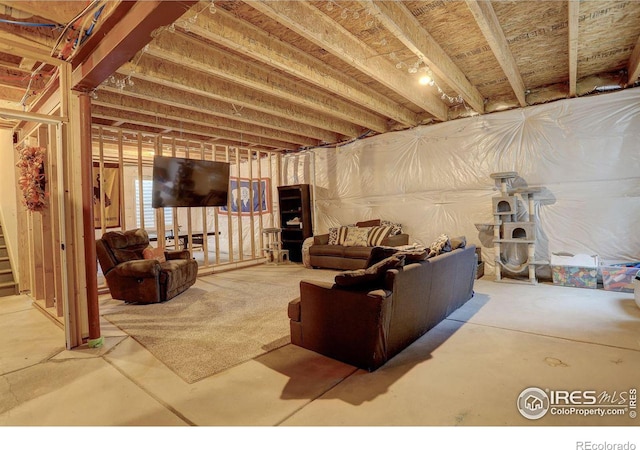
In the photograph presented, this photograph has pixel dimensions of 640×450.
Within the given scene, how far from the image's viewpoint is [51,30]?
2.79 meters

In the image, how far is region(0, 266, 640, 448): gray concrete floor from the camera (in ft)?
5.76

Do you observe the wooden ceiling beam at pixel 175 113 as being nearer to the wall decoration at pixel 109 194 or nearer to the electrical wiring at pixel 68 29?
the electrical wiring at pixel 68 29

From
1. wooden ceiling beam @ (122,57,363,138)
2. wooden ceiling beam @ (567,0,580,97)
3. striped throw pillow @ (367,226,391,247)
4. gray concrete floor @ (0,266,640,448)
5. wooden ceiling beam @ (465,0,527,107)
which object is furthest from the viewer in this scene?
striped throw pillow @ (367,226,391,247)

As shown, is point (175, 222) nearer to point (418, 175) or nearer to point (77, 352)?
point (77, 352)

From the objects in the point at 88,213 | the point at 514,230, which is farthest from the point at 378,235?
the point at 88,213

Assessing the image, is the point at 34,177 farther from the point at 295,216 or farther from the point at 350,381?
the point at 295,216

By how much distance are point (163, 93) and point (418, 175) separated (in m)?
4.24

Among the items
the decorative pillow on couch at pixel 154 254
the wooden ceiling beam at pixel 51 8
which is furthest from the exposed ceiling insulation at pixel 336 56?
the decorative pillow on couch at pixel 154 254

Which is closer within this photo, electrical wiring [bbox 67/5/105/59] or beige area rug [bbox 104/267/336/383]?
electrical wiring [bbox 67/5/105/59]

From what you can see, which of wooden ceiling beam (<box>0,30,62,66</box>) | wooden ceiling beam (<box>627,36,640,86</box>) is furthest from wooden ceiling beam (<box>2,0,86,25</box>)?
wooden ceiling beam (<box>627,36,640,86</box>)

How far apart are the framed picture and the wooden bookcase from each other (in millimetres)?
476

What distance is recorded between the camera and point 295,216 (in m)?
7.44

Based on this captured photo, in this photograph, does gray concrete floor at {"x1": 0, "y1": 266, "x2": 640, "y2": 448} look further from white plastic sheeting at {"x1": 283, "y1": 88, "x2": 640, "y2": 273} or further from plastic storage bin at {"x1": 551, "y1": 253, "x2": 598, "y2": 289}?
white plastic sheeting at {"x1": 283, "y1": 88, "x2": 640, "y2": 273}

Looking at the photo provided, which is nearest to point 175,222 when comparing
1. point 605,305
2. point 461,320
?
point 461,320
